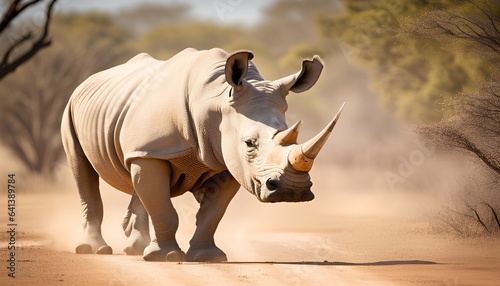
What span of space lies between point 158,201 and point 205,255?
25.9 inches

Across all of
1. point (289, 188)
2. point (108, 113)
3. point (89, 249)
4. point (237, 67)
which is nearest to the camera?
point (289, 188)

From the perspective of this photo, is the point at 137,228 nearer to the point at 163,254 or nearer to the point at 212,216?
the point at 163,254

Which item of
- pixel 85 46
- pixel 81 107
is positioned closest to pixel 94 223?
pixel 81 107

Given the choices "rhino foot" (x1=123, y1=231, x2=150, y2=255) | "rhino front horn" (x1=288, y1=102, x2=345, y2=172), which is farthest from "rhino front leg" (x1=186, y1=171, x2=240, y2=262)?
"rhino front horn" (x1=288, y1=102, x2=345, y2=172)

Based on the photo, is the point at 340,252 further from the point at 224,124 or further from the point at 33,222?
the point at 33,222

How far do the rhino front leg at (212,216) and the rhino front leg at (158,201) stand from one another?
0.19 m

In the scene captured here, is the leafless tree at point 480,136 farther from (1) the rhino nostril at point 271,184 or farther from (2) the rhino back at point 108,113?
(1) the rhino nostril at point 271,184

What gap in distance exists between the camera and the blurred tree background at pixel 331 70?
2523cm

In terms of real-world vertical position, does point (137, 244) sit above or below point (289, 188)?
below

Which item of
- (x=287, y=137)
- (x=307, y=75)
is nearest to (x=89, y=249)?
(x=307, y=75)

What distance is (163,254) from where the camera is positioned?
10234mm

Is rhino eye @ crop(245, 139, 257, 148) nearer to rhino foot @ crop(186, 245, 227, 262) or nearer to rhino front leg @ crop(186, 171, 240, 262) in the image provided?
rhino front leg @ crop(186, 171, 240, 262)

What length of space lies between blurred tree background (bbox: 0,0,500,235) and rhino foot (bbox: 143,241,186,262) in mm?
7787

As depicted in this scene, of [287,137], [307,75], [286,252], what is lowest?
[286,252]
